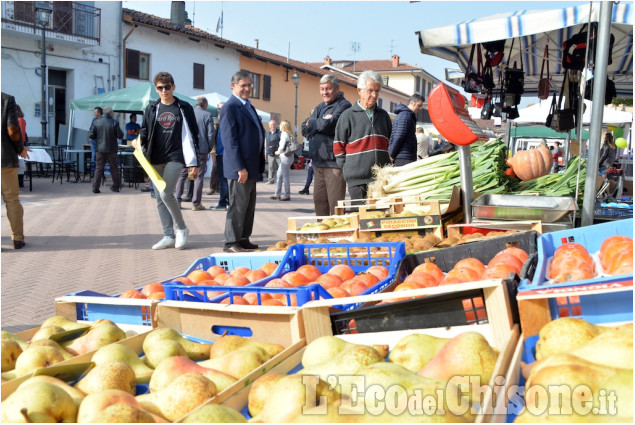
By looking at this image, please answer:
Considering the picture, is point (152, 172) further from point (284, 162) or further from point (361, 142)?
point (284, 162)

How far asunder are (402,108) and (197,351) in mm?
5693

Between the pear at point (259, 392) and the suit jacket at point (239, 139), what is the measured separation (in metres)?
5.33

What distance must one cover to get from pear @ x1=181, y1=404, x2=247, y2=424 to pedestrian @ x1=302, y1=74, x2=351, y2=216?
18.6 ft

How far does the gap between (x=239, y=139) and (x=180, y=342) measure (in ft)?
16.0

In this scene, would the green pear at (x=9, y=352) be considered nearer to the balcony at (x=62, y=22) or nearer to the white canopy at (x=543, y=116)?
the white canopy at (x=543, y=116)

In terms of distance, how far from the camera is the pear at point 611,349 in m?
1.70

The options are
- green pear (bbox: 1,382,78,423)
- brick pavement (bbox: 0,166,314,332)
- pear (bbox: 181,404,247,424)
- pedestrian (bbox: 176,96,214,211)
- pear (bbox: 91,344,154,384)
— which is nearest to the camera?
pear (bbox: 181,404,247,424)

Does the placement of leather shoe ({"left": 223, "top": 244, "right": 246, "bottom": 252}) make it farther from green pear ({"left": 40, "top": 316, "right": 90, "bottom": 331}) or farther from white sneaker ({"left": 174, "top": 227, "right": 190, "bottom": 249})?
green pear ({"left": 40, "top": 316, "right": 90, "bottom": 331})

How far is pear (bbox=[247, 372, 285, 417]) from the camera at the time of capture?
189 cm

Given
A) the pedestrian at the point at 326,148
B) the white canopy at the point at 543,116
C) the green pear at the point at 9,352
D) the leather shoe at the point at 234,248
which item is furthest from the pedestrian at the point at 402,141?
the white canopy at the point at 543,116

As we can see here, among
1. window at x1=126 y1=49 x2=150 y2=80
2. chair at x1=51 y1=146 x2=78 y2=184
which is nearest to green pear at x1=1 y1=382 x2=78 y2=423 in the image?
chair at x1=51 y1=146 x2=78 y2=184

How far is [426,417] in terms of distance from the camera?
1.47 m

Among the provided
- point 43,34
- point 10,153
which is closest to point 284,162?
point 10,153

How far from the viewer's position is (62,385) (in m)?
2.03
